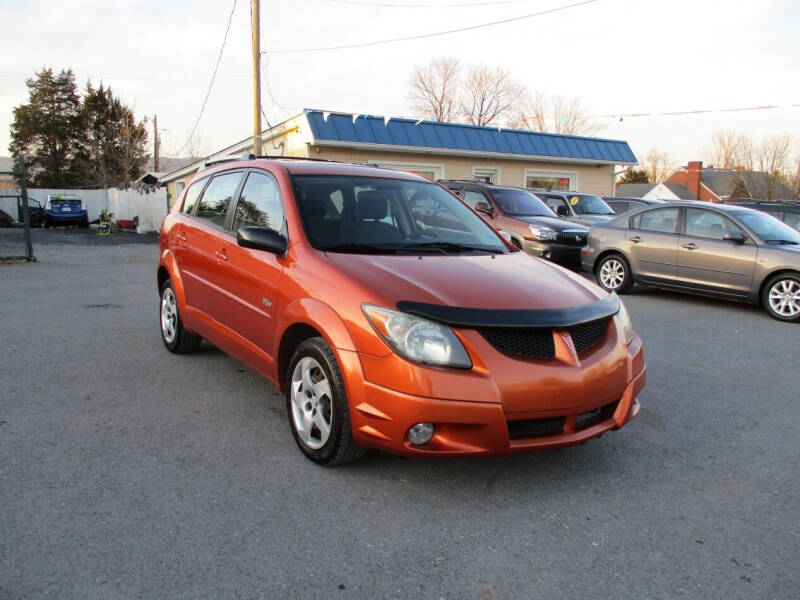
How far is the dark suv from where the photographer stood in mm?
11781

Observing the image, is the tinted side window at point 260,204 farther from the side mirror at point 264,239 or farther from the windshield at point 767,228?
the windshield at point 767,228

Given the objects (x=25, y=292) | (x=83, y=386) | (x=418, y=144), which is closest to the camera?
(x=83, y=386)

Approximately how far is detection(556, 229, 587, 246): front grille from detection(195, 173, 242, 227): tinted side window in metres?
7.89

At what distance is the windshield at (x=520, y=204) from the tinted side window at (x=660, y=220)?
9.12 feet

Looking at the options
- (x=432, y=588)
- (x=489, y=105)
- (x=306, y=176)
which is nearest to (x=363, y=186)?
(x=306, y=176)

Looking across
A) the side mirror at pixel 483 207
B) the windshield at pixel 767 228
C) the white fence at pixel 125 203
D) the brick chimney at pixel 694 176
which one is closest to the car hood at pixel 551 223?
the side mirror at pixel 483 207

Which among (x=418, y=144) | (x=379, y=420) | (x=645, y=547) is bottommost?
(x=645, y=547)

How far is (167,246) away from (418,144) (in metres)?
14.2

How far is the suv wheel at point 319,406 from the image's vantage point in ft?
10.9

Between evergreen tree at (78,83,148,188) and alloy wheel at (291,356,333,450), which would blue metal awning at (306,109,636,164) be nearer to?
alloy wheel at (291,356,333,450)

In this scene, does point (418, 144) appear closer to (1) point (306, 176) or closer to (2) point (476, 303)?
(1) point (306, 176)

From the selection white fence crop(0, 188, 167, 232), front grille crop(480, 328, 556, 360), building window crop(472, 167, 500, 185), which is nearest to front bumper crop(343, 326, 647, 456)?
front grille crop(480, 328, 556, 360)

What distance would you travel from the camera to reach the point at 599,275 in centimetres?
1086

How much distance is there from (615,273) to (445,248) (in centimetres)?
722
